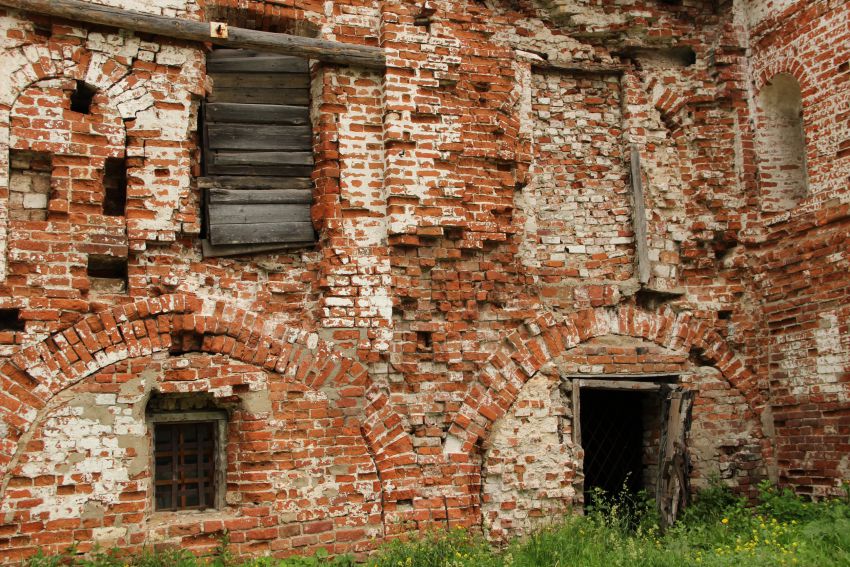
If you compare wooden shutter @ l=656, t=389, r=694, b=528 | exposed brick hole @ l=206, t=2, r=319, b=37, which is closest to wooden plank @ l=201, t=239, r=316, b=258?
exposed brick hole @ l=206, t=2, r=319, b=37

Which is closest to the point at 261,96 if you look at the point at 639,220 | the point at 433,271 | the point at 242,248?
the point at 242,248

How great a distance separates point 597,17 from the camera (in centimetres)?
849

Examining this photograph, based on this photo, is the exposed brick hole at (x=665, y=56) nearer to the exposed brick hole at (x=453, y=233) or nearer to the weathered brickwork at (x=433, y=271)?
the weathered brickwork at (x=433, y=271)

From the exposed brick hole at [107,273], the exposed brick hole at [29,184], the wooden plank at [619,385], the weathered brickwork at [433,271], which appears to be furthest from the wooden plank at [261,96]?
the wooden plank at [619,385]

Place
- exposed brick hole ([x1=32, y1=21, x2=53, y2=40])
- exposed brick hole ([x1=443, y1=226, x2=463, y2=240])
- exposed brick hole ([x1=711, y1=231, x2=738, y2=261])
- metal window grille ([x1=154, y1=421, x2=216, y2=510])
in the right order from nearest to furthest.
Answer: exposed brick hole ([x1=32, y1=21, x2=53, y2=40]), metal window grille ([x1=154, y1=421, x2=216, y2=510]), exposed brick hole ([x1=443, y1=226, x2=463, y2=240]), exposed brick hole ([x1=711, y1=231, x2=738, y2=261])

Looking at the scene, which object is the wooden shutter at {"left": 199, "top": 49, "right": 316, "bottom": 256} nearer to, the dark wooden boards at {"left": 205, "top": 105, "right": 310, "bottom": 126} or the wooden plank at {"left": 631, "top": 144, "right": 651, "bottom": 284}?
the dark wooden boards at {"left": 205, "top": 105, "right": 310, "bottom": 126}

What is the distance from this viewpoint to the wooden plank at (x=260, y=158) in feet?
23.0

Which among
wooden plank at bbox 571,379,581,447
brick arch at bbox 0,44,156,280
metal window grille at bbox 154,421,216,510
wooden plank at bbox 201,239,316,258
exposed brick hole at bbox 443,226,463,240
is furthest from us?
wooden plank at bbox 571,379,581,447

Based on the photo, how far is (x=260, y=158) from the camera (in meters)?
7.15

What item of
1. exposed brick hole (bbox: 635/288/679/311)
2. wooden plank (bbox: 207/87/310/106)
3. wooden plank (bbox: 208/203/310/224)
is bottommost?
exposed brick hole (bbox: 635/288/679/311)

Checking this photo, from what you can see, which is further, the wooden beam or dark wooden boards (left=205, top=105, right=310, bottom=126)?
dark wooden boards (left=205, top=105, right=310, bottom=126)

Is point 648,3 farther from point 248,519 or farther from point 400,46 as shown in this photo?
point 248,519

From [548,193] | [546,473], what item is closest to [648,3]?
[548,193]

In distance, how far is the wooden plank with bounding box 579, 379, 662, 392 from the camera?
7.79 m
